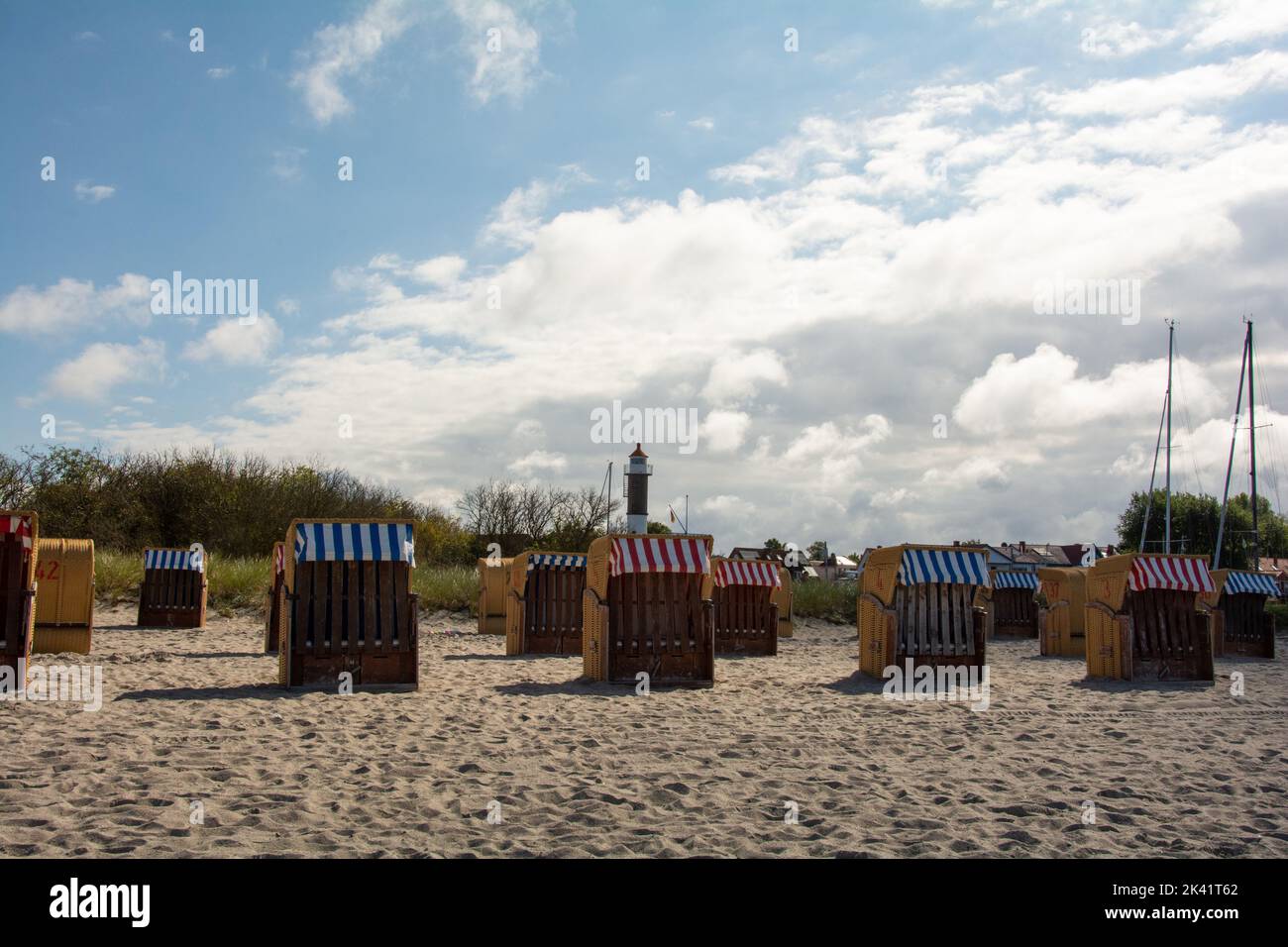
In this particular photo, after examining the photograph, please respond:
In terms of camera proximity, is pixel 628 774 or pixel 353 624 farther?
pixel 353 624

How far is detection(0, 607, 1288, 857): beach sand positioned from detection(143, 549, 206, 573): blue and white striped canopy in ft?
36.5

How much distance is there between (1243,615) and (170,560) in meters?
22.7

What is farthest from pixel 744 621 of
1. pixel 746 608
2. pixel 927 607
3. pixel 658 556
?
pixel 658 556

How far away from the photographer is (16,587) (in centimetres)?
1020

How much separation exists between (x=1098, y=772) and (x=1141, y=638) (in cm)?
787

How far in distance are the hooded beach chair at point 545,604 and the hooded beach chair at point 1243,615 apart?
1260 cm

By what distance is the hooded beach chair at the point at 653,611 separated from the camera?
1227 centimetres

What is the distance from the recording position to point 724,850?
5.03 meters

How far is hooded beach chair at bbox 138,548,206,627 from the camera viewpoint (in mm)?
21672

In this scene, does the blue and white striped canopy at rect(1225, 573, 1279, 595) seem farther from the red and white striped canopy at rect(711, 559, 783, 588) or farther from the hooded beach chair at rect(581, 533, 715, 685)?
the hooded beach chair at rect(581, 533, 715, 685)

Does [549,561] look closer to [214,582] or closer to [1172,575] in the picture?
[1172,575]

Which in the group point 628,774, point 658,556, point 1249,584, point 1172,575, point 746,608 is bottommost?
point 628,774
